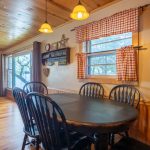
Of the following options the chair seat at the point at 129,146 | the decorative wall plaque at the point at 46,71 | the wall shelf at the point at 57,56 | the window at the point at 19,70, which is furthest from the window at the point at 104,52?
the window at the point at 19,70

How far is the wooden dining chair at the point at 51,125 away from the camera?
126 centimetres

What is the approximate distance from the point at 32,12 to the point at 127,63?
6.40 ft

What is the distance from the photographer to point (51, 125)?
1.30 metres

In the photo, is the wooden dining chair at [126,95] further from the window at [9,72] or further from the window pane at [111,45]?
the window at [9,72]

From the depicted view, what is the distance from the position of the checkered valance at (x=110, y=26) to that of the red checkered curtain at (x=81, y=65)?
11.5 inches

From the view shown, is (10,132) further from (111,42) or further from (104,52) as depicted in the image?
(111,42)

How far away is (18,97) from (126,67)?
5.05ft

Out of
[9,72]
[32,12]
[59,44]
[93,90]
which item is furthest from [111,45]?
[9,72]

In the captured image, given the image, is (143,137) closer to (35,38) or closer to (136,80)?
(136,80)

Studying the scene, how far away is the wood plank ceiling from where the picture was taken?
100 inches

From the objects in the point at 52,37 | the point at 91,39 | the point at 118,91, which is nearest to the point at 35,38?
the point at 52,37

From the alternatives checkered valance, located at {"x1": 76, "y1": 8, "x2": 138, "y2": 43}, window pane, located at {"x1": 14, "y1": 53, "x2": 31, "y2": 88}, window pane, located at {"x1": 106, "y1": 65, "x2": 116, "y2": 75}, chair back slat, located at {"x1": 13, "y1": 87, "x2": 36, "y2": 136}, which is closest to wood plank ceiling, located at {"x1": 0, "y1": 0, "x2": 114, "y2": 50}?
checkered valance, located at {"x1": 76, "y1": 8, "x2": 138, "y2": 43}

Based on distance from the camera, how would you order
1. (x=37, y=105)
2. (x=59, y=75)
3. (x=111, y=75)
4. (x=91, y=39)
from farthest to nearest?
(x=59, y=75)
(x=91, y=39)
(x=111, y=75)
(x=37, y=105)

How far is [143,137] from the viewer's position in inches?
85.7
